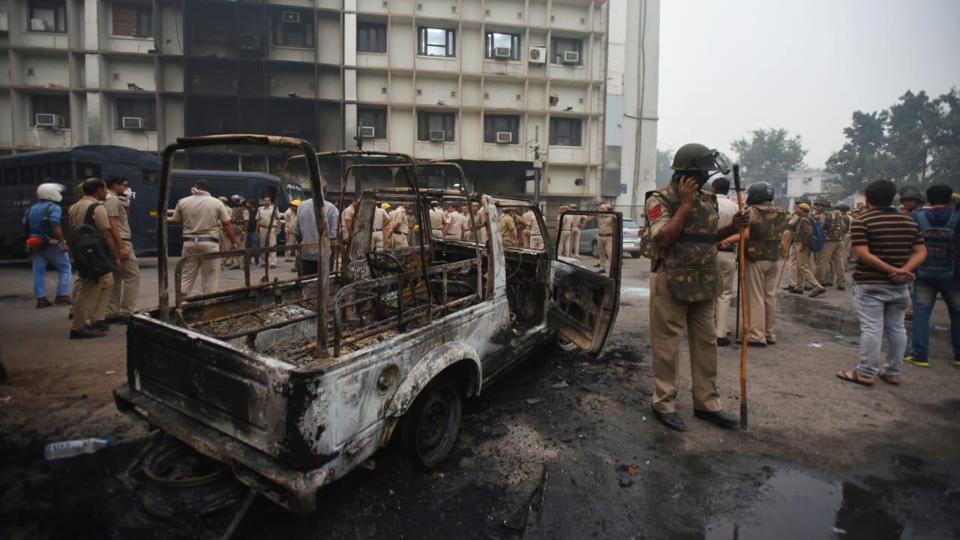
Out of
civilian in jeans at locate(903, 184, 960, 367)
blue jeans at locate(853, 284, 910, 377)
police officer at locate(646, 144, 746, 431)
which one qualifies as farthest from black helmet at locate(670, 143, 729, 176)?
civilian in jeans at locate(903, 184, 960, 367)

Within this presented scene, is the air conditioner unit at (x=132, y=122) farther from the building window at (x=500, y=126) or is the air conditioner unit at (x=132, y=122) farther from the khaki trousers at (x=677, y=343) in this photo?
the khaki trousers at (x=677, y=343)

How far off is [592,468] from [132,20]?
25.6 meters

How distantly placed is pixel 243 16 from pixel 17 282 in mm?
15129

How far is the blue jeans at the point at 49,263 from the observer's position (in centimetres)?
725

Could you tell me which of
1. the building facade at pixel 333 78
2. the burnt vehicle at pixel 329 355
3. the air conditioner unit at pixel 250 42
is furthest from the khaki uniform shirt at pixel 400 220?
the air conditioner unit at pixel 250 42

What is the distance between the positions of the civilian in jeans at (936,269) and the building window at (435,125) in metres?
19.3

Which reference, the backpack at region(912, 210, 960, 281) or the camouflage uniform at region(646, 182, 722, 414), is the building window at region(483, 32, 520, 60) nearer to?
the backpack at region(912, 210, 960, 281)

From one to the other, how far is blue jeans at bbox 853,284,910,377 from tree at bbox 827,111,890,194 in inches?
1758

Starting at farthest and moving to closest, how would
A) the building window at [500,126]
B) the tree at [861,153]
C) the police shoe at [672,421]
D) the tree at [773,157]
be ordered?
the tree at [773,157]
the tree at [861,153]
the building window at [500,126]
the police shoe at [672,421]

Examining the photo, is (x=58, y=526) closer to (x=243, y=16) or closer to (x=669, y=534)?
(x=669, y=534)

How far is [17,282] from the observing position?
32.5 ft

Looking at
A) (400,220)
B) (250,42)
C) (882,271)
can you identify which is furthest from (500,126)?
(882,271)

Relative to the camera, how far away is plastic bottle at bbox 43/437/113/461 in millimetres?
3193

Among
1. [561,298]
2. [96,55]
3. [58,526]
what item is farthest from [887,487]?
[96,55]
